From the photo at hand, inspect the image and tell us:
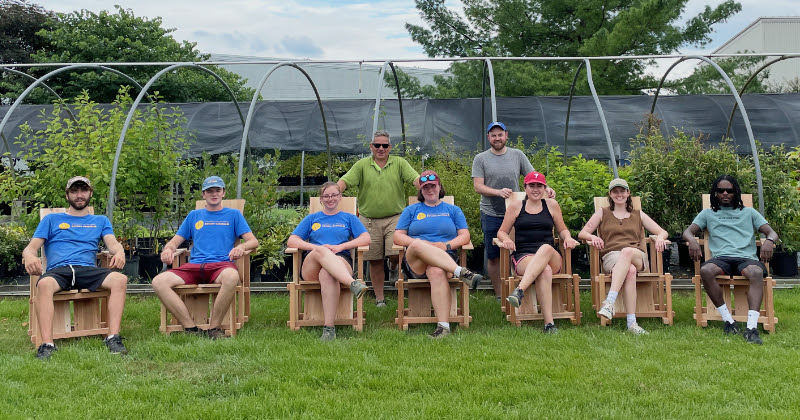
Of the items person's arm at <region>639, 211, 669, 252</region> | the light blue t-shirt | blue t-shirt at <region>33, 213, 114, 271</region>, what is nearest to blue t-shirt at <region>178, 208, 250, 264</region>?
blue t-shirt at <region>33, 213, 114, 271</region>

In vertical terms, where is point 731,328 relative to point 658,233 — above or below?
below

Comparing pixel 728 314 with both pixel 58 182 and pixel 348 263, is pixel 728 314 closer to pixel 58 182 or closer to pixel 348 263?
pixel 348 263

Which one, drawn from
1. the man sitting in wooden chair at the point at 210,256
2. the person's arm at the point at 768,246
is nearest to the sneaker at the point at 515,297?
the person's arm at the point at 768,246

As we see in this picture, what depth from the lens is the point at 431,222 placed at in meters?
4.78

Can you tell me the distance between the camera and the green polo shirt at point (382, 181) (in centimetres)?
A: 533

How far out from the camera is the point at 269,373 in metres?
3.46

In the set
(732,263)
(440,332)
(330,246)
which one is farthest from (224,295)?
(732,263)

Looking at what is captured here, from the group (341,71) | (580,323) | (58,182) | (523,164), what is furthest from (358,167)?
(341,71)

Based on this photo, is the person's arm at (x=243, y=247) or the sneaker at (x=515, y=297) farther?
the person's arm at (x=243, y=247)

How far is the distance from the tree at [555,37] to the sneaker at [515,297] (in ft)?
33.3

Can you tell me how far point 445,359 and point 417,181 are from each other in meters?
1.66

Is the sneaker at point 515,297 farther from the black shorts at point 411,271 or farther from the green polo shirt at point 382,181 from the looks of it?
the green polo shirt at point 382,181

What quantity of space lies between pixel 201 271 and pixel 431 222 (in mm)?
1652

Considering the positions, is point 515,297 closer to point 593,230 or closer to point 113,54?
point 593,230
